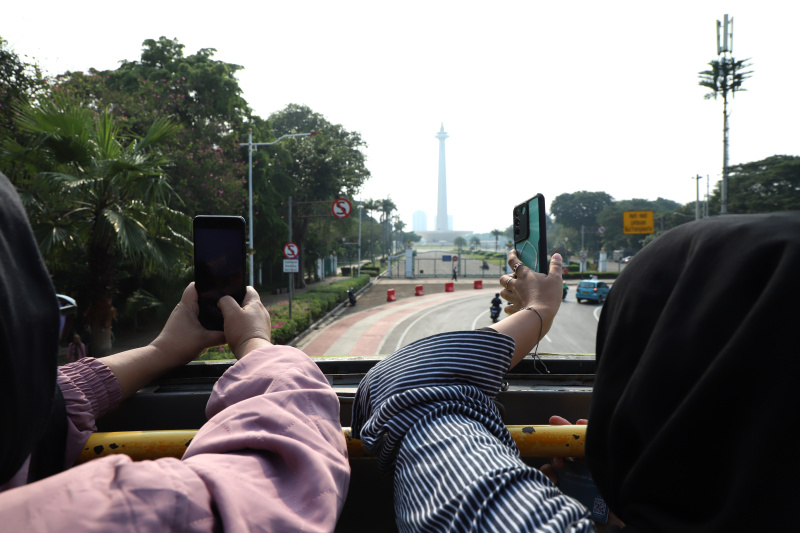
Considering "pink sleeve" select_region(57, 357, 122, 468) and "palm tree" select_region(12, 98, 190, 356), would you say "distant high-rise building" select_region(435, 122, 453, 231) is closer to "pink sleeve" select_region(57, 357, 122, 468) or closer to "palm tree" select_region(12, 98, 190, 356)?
"palm tree" select_region(12, 98, 190, 356)

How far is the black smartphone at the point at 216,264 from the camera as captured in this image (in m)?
1.42

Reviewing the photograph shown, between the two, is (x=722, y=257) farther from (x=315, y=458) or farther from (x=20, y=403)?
(x=20, y=403)

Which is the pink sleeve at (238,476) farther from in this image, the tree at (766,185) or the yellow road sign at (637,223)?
the yellow road sign at (637,223)

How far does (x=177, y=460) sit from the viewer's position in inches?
23.7

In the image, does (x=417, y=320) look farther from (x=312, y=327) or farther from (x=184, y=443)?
(x=184, y=443)

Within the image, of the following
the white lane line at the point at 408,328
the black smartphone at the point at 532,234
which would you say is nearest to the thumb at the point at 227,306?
the black smartphone at the point at 532,234

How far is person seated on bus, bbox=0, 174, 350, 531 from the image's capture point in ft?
1.53

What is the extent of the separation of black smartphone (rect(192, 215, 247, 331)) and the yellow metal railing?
1.17 feet

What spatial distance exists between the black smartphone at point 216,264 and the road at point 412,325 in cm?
989

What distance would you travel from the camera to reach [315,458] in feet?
2.33

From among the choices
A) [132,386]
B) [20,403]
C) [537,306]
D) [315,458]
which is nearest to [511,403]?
[537,306]

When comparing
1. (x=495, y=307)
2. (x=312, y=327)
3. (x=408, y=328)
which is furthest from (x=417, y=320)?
(x=312, y=327)

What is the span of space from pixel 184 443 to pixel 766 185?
165 ft

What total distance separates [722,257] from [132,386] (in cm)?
147
